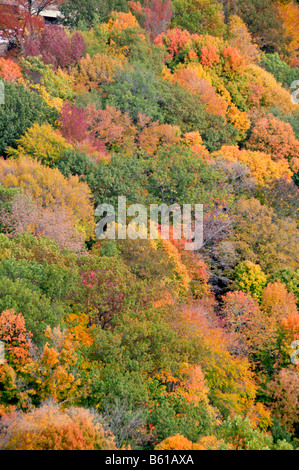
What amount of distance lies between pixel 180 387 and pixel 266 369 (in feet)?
39.1

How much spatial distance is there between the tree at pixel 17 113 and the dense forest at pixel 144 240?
5.2 inches

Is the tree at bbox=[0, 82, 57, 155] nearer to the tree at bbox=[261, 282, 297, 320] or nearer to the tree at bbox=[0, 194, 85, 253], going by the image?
the tree at bbox=[0, 194, 85, 253]

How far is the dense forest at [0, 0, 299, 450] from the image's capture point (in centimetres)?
2180

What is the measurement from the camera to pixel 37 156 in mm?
37719

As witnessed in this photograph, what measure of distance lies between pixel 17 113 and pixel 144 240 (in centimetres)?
1625

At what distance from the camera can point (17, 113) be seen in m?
40.1

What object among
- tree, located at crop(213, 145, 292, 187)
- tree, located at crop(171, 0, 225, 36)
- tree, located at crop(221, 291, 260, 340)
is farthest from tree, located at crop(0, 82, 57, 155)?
tree, located at crop(171, 0, 225, 36)

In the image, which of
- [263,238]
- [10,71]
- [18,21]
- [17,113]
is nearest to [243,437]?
[263,238]

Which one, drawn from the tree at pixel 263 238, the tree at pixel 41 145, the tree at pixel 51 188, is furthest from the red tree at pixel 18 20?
the tree at pixel 263 238

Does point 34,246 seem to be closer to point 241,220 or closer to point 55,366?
point 55,366

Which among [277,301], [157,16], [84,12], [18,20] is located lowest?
[277,301]

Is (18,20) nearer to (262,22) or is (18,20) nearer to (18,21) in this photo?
(18,21)

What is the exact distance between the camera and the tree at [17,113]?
39.5 m

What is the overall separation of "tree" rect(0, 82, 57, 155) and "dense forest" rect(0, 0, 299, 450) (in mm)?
133
